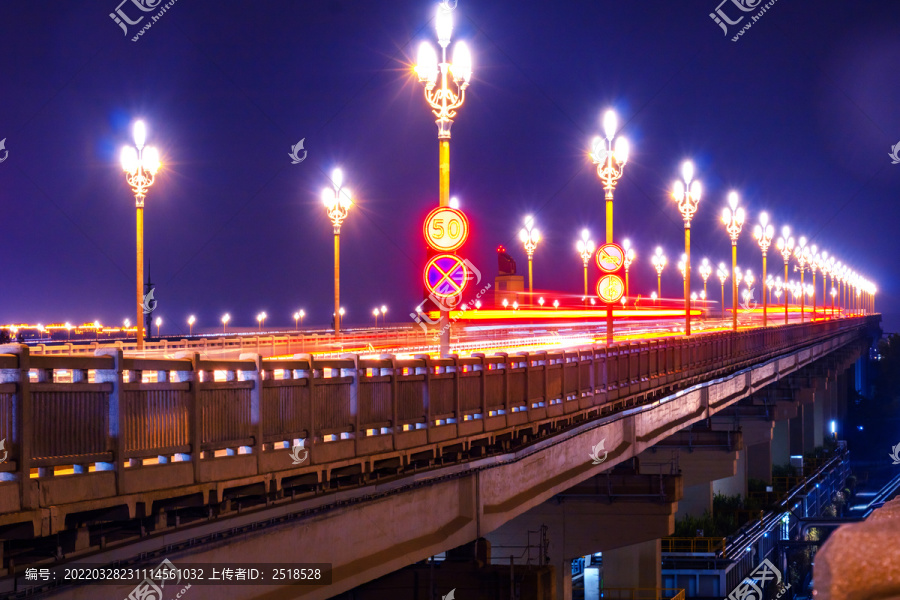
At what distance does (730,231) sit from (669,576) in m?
19.1

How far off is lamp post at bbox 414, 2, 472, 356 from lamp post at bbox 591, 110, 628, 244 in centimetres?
1134

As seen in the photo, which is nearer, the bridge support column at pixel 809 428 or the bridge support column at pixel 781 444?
the bridge support column at pixel 781 444

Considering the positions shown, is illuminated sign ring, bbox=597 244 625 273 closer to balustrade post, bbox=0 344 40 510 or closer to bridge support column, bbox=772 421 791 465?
balustrade post, bbox=0 344 40 510

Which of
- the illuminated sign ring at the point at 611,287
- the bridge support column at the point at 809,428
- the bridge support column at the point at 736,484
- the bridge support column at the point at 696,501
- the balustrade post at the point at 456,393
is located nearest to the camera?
the balustrade post at the point at 456,393

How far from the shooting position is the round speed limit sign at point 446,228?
1859 cm

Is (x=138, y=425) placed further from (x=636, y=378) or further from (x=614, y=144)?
(x=614, y=144)

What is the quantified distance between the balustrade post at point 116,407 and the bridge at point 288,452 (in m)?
0.02

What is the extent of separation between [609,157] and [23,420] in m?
27.6

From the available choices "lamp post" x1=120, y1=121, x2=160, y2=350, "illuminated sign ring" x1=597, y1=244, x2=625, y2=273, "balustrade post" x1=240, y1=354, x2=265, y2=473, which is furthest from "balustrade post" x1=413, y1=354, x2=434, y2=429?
"illuminated sign ring" x1=597, y1=244, x2=625, y2=273

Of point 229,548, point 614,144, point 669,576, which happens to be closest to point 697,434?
point 669,576

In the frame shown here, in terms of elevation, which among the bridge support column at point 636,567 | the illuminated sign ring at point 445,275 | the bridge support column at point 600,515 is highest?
the illuminated sign ring at point 445,275

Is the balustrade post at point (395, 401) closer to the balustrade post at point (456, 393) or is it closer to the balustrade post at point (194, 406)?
the balustrade post at point (456, 393)

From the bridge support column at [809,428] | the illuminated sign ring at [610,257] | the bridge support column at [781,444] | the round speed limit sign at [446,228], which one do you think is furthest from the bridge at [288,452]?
the bridge support column at [809,428]

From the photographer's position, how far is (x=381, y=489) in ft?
41.1
